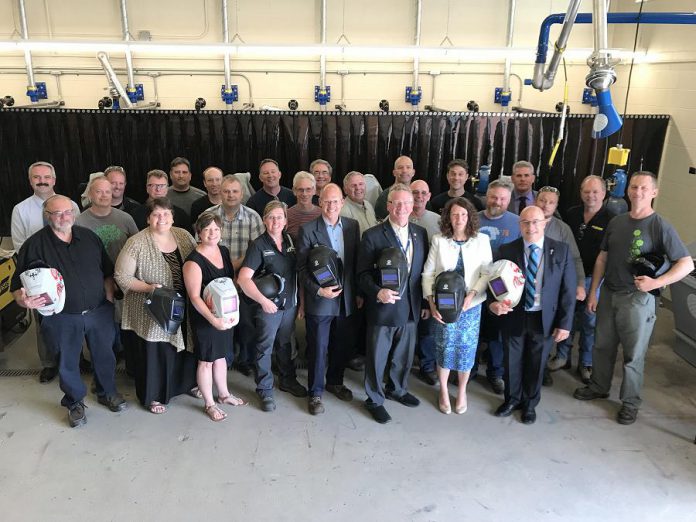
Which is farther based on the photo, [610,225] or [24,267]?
[610,225]

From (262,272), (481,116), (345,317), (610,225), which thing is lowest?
(345,317)

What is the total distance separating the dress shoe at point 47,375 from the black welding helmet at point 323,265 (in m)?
2.26

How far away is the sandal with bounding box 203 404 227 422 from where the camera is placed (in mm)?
3488

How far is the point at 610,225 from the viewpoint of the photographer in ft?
11.5

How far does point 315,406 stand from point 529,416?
1.42 m

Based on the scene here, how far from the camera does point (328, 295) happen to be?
3.29 meters

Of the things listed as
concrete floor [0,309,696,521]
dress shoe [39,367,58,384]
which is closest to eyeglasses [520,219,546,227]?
concrete floor [0,309,696,521]

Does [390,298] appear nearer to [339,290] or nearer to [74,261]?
[339,290]

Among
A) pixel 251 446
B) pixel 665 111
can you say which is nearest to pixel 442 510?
pixel 251 446

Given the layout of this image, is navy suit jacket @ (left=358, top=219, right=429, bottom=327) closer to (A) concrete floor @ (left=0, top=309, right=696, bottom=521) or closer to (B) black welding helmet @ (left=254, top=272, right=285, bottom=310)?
(B) black welding helmet @ (left=254, top=272, right=285, bottom=310)

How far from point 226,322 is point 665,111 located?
5.40 metres

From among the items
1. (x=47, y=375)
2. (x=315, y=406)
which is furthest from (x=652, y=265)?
(x=47, y=375)

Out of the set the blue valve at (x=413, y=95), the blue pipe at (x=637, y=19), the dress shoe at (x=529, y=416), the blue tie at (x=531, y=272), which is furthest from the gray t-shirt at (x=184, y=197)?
the blue valve at (x=413, y=95)

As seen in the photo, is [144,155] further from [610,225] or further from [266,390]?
[610,225]
